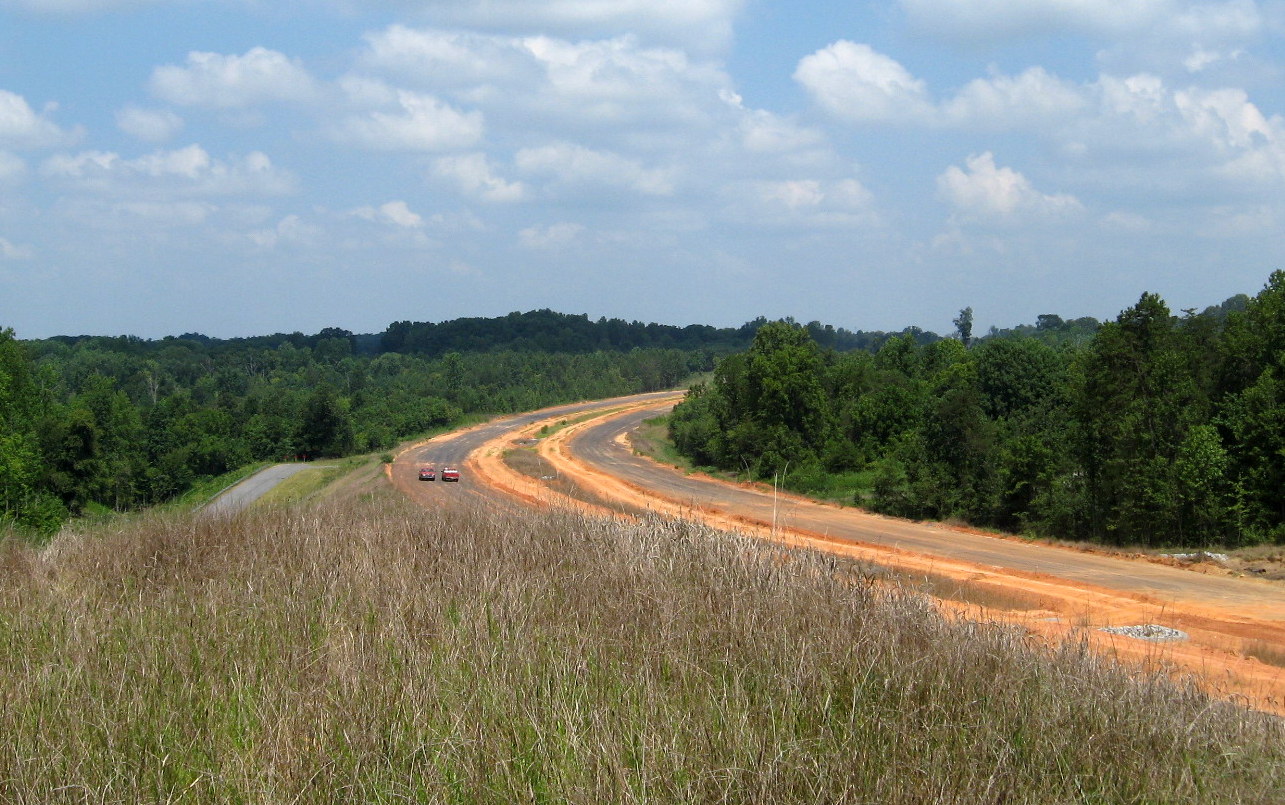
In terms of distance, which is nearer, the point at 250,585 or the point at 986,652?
the point at 986,652

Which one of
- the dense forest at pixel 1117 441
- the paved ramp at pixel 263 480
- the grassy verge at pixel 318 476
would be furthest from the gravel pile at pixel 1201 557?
the paved ramp at pixel 263 480

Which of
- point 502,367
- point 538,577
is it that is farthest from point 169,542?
point 502,367

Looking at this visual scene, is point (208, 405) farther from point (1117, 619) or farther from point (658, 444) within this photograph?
point (1117, 619)

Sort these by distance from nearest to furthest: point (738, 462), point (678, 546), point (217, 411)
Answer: point (678, 546) < point (738, 462) < point (217, 411)

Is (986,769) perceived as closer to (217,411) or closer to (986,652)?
(986,652)

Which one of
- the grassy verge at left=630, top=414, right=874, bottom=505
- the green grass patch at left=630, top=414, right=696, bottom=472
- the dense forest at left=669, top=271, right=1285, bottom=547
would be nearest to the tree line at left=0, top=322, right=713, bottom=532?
the green grass patch at left=630, top=414, right=696, bottom=472

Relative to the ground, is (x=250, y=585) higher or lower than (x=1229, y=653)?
higher

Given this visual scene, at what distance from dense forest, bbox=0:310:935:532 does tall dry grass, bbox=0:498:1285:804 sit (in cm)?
1148

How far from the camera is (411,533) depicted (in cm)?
1461

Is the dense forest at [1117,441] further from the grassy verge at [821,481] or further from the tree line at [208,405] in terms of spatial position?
the tree line at [208,405]

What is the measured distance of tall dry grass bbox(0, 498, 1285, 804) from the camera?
5.92m

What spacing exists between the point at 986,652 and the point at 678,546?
514cm

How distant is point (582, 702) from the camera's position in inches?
277

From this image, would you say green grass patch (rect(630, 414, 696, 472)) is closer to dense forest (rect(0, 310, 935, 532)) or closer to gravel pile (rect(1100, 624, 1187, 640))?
dense forest (rect(0, 310, 935, 532))
